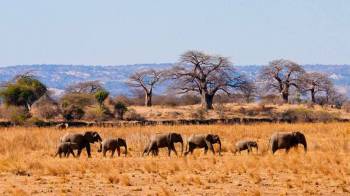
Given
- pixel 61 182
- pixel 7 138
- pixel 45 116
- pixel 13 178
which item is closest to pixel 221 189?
pixel 61 182

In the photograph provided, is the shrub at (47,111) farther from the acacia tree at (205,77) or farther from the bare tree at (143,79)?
the bare tree at (143,79)

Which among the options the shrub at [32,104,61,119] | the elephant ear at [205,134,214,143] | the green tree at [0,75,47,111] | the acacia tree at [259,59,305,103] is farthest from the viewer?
the acacia tree at [259,59,305,103]

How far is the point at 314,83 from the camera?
3844 inches

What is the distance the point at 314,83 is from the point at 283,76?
383 cm

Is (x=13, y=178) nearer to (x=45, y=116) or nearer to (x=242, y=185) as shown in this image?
(x=242, y=185)

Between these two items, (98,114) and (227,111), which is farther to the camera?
(227,111)

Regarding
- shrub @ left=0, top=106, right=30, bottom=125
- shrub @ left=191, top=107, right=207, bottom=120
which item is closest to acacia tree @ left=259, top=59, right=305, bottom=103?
shrub @ left=191, top=107, right=207, bottom=120

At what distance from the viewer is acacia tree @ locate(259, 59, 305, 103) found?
9281cm

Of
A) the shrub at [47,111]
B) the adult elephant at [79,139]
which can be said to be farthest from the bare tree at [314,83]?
the adult elephant at [79,139]

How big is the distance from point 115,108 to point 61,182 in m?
48.1

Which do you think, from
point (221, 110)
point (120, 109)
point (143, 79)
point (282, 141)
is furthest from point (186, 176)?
point (143, 79)

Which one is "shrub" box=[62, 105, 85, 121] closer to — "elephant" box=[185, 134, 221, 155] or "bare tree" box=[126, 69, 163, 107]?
"bare tree" box=[126, 69, 163, 107]

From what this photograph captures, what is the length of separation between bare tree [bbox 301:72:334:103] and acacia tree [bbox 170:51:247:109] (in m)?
13.1

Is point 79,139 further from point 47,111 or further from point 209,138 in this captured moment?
point 47,111
